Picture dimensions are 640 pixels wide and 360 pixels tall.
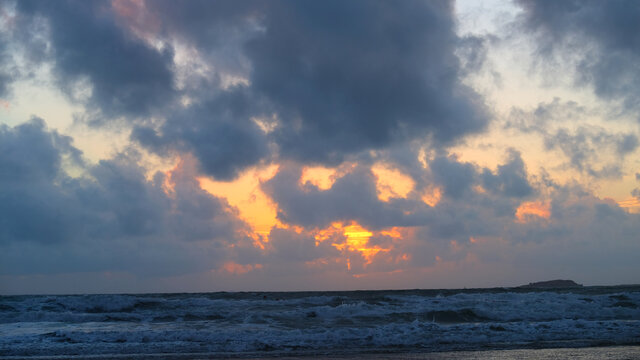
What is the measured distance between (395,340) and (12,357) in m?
14.5

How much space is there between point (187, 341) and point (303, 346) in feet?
17.6

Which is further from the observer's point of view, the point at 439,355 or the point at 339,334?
the point at 339,334

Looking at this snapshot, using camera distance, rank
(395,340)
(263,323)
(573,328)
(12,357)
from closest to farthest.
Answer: (12,357) < (395,340) < (573,328) < (263,323)

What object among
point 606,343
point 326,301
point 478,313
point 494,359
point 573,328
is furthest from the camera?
point 326,301

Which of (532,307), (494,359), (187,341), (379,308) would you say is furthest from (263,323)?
(532,307)

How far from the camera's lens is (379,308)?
35219 millimetres

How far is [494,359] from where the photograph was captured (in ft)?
49.6

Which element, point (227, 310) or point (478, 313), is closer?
point (478, 313)

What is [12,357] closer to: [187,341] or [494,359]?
[187,341]

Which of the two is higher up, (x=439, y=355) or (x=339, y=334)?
(x=339, y=334)

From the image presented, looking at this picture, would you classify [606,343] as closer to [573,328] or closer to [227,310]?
[573,328]

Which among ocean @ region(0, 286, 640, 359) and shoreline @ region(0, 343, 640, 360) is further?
ocean @ region(0, 286, 640, 359)

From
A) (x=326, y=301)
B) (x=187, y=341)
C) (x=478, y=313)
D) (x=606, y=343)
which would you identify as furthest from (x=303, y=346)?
Result: (x=326, y=301)

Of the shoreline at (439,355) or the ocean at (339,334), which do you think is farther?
the ocean at (339,334)
